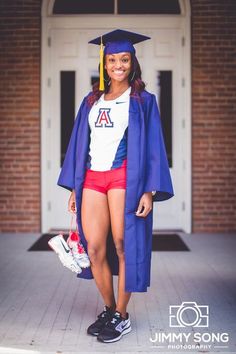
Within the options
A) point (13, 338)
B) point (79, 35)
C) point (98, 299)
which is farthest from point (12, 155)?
point (13, 338)

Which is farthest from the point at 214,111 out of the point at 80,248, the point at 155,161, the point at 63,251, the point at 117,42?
the point at 63,251

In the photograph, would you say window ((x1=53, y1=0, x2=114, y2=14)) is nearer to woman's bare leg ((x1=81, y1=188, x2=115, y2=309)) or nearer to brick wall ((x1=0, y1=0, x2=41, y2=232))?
brick wall ((x1=0, y1=0, x2=41, y2=232))

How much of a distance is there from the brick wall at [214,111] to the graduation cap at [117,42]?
4195 mm

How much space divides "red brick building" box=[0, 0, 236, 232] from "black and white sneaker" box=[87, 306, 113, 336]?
419cm

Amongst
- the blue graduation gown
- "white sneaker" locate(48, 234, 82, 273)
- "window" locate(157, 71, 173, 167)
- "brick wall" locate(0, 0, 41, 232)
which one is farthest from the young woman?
"window" locate(157, 71, 173, 167)

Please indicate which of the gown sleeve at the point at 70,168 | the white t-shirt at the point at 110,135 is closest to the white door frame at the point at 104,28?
the gown sleeve at the point at 70,168

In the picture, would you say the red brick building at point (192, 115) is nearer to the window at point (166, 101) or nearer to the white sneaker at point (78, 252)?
the window at point (166, 101)

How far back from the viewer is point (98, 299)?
477 cm

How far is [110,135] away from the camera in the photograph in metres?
3.71

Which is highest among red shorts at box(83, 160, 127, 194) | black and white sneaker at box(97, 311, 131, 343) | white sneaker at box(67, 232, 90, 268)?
red shorts at box(83, 160, 127, 194)

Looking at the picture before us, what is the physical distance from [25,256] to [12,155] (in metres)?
1.87

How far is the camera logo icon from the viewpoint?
4059 millimetres

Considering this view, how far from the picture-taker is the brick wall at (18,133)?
7934 mm

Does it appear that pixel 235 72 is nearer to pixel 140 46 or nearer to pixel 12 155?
pixel 140 46
